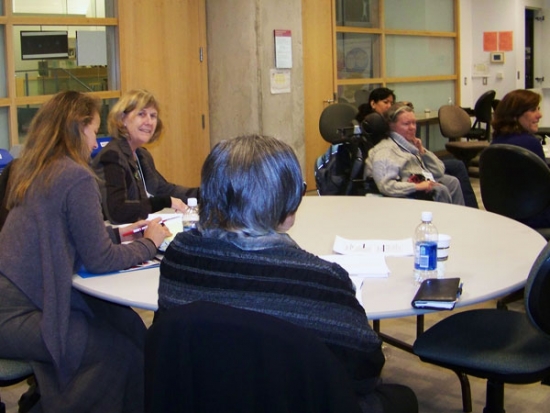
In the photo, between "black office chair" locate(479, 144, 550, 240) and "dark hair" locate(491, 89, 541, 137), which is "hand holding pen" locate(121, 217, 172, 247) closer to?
"black office chair" locate(479, 144, 550, 240)

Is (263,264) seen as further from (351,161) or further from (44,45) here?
(44,45)

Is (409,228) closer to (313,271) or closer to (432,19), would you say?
(313,271)

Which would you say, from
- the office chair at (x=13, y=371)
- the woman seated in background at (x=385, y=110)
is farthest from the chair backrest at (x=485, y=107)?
the office chair at (x=13, y=371)

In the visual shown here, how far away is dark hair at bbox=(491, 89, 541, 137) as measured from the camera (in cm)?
434

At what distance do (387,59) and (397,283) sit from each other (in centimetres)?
754

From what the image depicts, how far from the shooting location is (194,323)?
4.54 feet

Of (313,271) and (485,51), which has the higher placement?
(485,51)

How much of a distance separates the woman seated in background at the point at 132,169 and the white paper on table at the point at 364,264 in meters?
1.07

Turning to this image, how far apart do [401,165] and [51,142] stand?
2506 mm

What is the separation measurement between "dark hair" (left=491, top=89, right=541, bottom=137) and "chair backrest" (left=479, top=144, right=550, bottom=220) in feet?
1.95

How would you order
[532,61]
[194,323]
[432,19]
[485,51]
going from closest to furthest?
1. [194,323]
2. [432,19]
3. [485,51]
4. [532,61]

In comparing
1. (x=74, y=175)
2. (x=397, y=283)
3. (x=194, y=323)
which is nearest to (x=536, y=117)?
(x=397, y=283)

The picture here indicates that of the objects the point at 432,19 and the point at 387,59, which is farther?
the point at 432,19

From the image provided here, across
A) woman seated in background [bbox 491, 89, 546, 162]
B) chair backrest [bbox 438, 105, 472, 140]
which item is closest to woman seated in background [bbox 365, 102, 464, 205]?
woman seated in background [bbox 491, 89, 546, 162]
